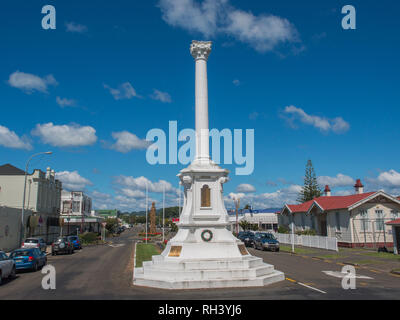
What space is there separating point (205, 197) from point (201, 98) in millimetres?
5308

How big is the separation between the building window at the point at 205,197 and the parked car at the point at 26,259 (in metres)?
9.98

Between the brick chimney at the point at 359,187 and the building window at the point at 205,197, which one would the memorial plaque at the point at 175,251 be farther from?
the brick chimney at the point at 359,187

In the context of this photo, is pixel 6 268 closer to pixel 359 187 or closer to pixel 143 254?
pixel 143 254

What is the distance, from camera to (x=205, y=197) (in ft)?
54.6

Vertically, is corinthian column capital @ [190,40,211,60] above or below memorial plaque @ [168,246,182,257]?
above

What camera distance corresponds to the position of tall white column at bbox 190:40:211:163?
697 inches

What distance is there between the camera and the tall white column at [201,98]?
17703 millimetres

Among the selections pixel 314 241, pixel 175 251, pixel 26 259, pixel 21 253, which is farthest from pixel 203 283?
pixel 314 241

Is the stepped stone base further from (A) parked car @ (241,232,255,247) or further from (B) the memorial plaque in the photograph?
(A) parked car @ (241,232,255,247)

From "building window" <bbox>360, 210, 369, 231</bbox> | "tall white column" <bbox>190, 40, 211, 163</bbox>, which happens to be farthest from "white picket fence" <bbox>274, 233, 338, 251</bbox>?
"tall white column" <bbox>190, 40, 211, 163</bbox>

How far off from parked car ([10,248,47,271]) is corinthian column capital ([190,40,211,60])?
14052 millimetres
